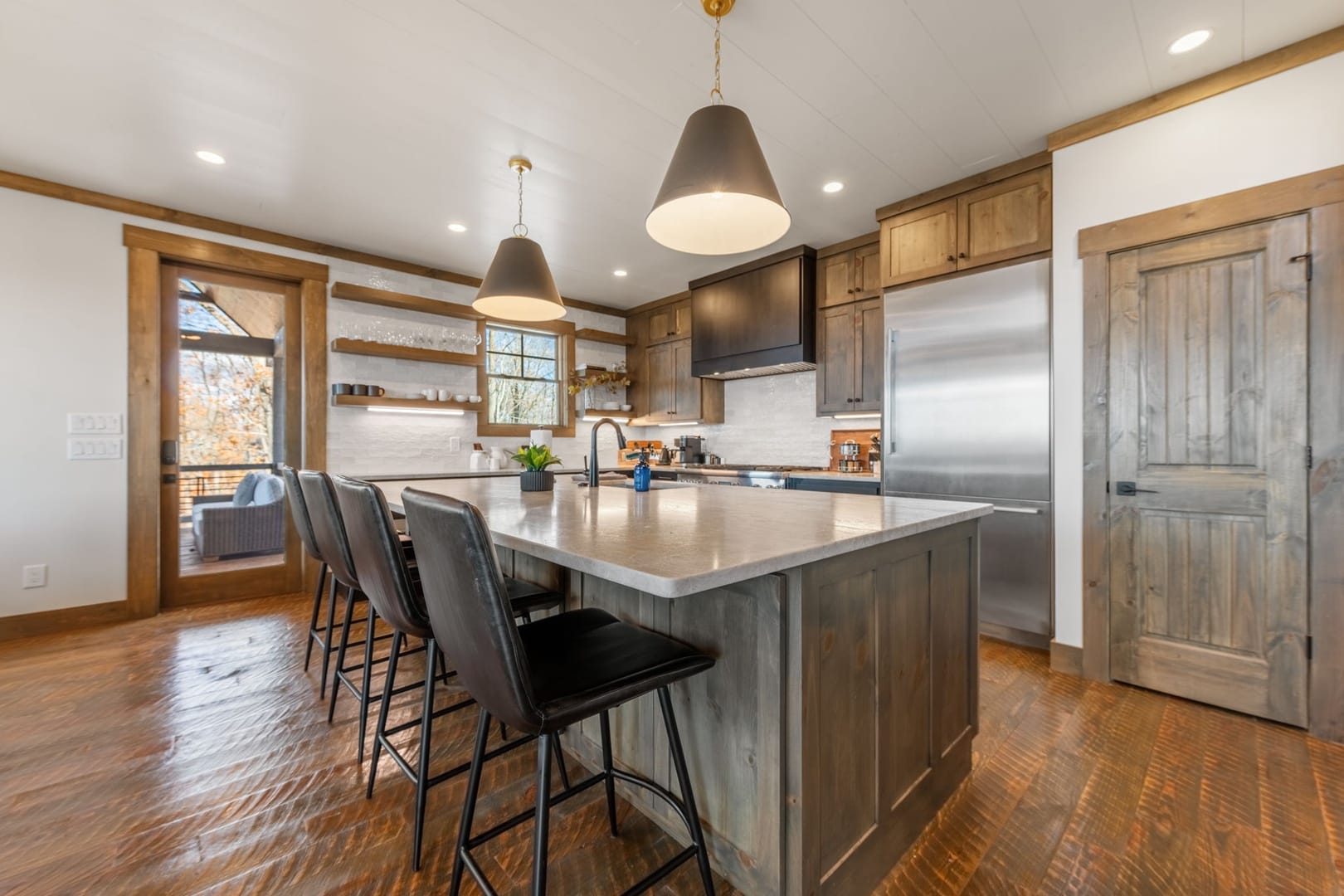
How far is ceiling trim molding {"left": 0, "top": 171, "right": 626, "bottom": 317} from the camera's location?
3.17 meters

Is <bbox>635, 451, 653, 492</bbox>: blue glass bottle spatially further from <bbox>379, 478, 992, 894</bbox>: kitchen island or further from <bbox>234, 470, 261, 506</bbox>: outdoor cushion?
<bbox>234, 470, 261, 506</bbox>: outdoor cushion

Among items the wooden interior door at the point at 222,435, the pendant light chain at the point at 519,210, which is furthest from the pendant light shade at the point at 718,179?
the wooden interior door at the point at 222,435

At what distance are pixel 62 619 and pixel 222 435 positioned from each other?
1.36 metres

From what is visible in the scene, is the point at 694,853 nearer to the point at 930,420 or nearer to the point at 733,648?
the point at 733,648

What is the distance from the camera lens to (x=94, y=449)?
337cm

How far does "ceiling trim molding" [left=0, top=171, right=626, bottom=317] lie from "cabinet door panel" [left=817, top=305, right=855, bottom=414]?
3149 millimetres

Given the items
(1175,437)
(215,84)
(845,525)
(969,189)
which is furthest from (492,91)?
(1175,437)

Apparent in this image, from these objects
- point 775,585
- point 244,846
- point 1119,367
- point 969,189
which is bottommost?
point 244,846

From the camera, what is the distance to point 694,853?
123 cm

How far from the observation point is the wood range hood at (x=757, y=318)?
4.32 meters

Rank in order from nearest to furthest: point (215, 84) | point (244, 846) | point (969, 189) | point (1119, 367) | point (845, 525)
Result: point (845, 525) < point (244, 846) < point (215, 84) < point (1119, 367) < point (969, 189)

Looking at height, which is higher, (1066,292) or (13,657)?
(1066,292)

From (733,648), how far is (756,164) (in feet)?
4.47

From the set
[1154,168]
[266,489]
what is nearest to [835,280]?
[1154,168]
